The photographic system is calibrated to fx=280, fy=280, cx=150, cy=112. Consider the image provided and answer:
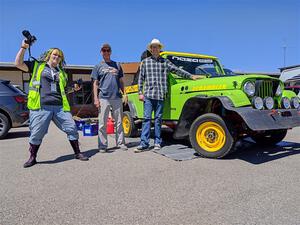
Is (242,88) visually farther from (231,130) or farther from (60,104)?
(60,104)

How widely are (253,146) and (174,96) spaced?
190 centimetres

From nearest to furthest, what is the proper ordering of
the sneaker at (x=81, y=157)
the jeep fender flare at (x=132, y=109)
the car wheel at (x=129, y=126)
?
1. the sneaker at (x=81, y=157)
2. the jeep fender flare at (x=132, y=109)
3. the car wheel at (x=129, y=126)

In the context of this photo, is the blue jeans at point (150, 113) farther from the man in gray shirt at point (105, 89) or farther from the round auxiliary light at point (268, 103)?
the round auxiliary light at point (268, 103)

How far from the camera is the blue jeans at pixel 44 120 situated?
4348mm

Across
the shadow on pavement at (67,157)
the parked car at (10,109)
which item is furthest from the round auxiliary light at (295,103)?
the parked car at (10,109)

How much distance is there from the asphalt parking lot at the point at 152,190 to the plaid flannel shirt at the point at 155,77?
1.16m

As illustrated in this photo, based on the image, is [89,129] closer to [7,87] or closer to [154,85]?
[7,87]

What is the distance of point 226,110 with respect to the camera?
14.9 feet

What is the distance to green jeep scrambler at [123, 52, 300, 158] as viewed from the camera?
166 inches

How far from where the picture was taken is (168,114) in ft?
→ 17.8

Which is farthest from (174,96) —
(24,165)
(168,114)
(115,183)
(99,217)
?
(99,217)

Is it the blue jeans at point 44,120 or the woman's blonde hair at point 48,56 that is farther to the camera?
the woman's blonde hair at point 48,56

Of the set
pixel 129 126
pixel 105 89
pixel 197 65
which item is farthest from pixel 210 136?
pixel 129 126

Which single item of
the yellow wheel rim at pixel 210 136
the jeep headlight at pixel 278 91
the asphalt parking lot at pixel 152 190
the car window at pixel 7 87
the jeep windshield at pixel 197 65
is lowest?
the asphalt parking lot at pixel 152 190
